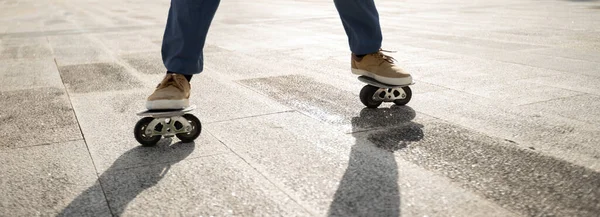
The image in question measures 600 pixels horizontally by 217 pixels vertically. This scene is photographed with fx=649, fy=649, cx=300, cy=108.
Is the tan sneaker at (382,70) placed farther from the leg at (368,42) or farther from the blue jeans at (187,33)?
the blue jeans at (187,33)

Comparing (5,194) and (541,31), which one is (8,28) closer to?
(541,31)

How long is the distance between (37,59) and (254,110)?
10.0 feet

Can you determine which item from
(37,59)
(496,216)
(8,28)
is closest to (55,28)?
(8,28)

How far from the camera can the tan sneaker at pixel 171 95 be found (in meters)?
2.52

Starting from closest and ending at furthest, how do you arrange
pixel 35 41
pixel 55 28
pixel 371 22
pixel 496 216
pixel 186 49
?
pixel 496 216 → pixel 186 49 → pixel 371 22 → pixel 35 41 → pixel 55 28

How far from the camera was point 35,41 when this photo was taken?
714 centimetres

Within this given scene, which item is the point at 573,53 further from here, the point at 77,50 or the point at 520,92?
the point at 77,50

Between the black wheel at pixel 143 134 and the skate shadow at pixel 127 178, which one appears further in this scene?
the black wheel at pixel 143 134

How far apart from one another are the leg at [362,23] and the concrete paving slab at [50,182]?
52.3 inches

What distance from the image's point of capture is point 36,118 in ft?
A: 10.2

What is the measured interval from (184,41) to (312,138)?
2.16ft

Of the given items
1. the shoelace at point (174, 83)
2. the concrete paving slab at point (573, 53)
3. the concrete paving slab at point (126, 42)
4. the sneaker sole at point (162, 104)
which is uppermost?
the shoelace at point (174, 83)

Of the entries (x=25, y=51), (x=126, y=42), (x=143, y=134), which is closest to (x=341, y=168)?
(x=143, y=134)

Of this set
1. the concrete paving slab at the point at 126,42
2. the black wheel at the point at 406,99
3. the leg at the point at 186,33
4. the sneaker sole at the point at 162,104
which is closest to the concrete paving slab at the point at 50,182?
the sneaker sole at the point at 162,104
